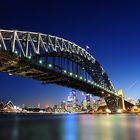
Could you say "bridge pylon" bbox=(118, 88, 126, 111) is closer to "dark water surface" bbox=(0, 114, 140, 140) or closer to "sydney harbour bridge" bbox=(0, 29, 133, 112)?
"sydney harbour bridge" bbox=(0, 29, 133, 112)

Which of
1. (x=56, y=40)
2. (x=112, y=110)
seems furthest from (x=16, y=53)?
(x=112, y=110)

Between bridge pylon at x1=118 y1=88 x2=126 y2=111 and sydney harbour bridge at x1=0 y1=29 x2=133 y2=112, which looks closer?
sydney harbour bridge at x1=0 y1=29 x2=133 y2=112

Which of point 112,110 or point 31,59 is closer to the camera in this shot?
point 31,59

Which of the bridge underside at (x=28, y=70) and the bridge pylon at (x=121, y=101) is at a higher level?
the bridge pylon at (x=121, y=101)

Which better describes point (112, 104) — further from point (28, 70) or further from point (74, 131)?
point (74, 131)

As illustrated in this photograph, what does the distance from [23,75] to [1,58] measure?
44.4ft

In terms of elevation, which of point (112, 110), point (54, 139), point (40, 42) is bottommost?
point (54, 139)

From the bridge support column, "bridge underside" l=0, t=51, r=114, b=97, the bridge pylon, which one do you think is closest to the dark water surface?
"bridge underside" l=0, t=51, r=114, b=97

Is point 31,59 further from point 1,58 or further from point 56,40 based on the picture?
point 56,40

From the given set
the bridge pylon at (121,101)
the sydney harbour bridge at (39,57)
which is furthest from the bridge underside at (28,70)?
the bridge pylon at (121,101)

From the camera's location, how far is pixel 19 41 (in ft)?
158

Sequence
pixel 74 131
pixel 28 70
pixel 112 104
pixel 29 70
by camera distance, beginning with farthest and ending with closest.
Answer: pixel 112 104, pixel 29 70, pixel 28 70, pixel 74 131

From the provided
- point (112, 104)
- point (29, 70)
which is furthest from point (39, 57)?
point (112, 104)

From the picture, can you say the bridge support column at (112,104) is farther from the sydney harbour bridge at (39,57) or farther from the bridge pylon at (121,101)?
the sydney harbour bridge at (39,57)
